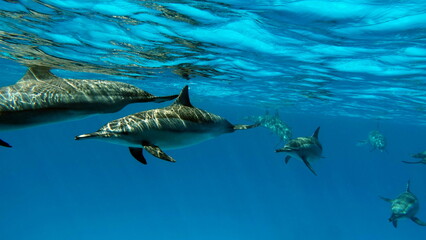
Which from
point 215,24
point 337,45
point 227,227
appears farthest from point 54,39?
point 227,227

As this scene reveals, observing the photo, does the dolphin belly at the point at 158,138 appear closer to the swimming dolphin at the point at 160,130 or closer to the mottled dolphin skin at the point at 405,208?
the swimming dolphin at the point at 160,130

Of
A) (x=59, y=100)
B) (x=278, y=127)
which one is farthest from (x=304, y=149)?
(x=278, y=127)

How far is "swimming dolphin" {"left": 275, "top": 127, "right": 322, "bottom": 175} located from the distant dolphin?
20.9 feet

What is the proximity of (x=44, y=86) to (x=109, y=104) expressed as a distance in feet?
4.15

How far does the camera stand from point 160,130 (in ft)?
16.3

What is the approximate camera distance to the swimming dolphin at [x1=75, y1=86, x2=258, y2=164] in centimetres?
468

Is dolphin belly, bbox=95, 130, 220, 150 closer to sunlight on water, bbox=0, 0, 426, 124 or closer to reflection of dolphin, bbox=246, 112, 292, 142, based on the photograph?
sunlight on water, bbox=0, 0, 426, 124

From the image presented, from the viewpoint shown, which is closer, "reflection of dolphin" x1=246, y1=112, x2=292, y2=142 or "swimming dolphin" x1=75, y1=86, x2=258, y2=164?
"swimming dolphin" x1=75, y1=86, x2=258, y2=164

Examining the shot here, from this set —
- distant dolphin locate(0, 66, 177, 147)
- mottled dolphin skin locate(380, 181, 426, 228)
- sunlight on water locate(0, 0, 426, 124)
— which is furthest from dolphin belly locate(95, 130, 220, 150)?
mottled dolphin skin locate(380, 181, 426, 228)

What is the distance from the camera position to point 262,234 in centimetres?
6212

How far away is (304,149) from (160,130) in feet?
24.5

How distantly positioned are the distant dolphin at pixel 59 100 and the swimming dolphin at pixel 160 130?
40 cm

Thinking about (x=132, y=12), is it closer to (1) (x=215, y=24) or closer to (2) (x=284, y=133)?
(1) (x=215, y=24)

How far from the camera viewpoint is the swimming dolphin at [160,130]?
15.4ft
